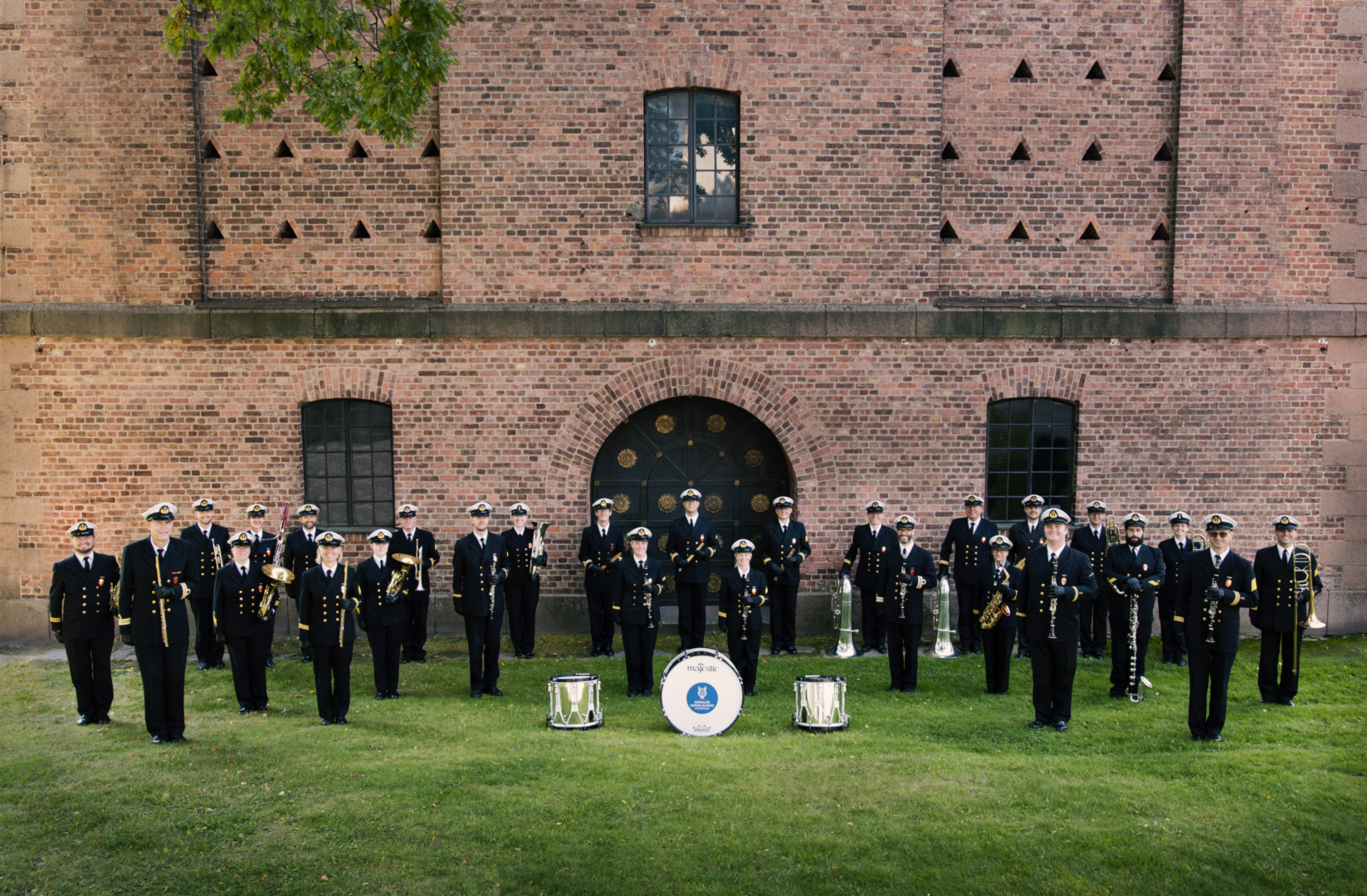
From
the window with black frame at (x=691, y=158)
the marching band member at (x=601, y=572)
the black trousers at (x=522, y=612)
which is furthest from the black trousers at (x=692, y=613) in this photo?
the window with black frame at (x=691, y=158)

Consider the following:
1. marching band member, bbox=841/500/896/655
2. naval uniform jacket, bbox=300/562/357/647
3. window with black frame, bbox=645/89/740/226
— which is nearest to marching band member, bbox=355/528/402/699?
naval uniform jacket, bbox=300/562/357/647

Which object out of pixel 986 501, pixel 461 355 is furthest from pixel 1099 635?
pixel 461 355

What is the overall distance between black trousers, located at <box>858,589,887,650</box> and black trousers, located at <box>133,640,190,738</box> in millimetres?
8131

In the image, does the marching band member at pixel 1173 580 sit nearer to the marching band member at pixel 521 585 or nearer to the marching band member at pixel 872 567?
the marching band member at pixel 872 567

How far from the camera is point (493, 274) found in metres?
12.9

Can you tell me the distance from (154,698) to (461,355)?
238 inches

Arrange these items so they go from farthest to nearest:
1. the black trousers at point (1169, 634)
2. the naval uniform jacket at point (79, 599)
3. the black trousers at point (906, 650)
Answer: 1. the black trousers at point (1169, 634)
2. the black trousers at point (906, 650)
3. the naval uniform jacket at point (79, 599)

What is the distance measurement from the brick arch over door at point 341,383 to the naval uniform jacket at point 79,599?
4207 millimetres

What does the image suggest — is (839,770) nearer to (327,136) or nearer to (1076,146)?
(1076,146)

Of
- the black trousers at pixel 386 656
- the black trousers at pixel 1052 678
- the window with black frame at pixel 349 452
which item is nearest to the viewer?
the black trousers at pixel 1052 678

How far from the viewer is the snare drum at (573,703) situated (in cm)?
883

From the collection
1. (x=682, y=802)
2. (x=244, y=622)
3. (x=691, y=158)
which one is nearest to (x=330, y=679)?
(x=244, y=622)

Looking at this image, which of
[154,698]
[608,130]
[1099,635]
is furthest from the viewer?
[608,130]

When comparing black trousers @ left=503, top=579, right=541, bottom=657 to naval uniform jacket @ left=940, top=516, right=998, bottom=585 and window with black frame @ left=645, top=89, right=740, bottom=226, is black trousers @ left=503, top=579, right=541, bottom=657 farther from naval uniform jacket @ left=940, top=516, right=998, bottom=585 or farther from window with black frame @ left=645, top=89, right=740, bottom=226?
window with black frame @ left=645, top=89, right=740, bottom=226
